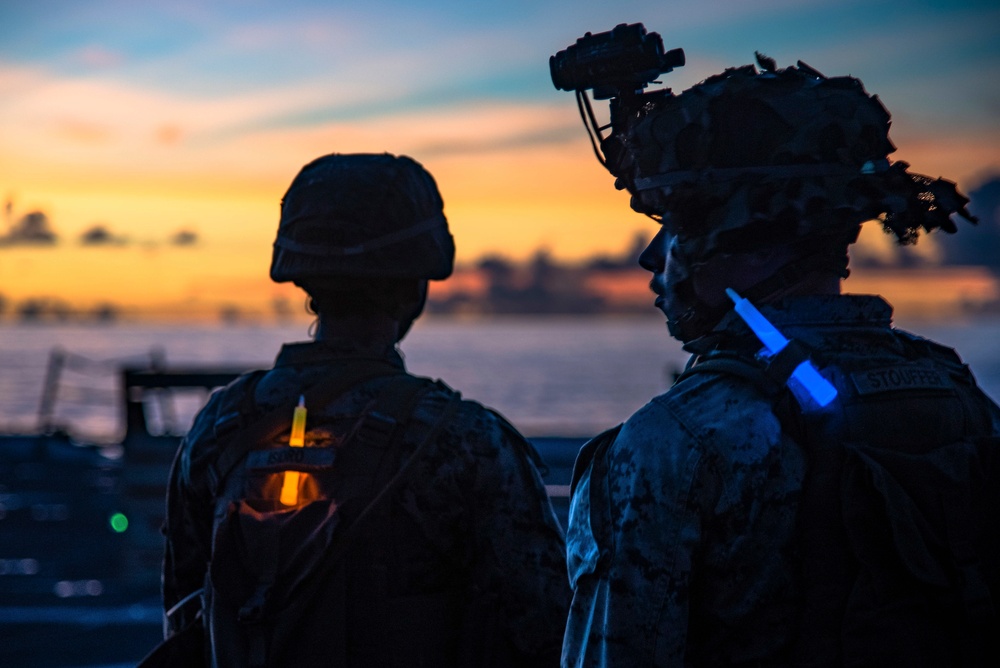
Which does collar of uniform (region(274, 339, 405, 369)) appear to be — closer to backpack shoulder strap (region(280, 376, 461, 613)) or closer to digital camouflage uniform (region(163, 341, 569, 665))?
digital camouflage uniform (region(163, 341, 569, 665))

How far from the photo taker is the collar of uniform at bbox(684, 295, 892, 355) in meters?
2.50

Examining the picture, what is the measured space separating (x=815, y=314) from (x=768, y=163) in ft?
1.17

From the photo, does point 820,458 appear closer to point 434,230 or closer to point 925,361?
point 925,361

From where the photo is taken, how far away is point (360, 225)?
390 cm

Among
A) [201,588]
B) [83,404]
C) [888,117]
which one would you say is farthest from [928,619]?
[83,404]

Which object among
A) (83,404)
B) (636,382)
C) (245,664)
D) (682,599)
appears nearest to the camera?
(682,599)

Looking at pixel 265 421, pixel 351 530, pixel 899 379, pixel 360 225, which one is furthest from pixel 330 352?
pixel 899 379

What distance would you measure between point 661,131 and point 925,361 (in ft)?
2.57

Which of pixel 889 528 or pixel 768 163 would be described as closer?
pixel 889 528

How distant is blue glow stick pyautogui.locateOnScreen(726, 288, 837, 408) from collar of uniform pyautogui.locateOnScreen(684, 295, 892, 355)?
0.19 feet

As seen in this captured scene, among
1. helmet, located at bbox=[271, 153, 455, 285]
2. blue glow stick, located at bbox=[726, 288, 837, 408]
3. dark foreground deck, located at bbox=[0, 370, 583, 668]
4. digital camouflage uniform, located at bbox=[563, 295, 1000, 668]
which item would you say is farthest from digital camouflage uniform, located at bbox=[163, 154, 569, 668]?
dark foreground deck, located at bbox=[0, 370, 583, 668]

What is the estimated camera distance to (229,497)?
3.67 metres

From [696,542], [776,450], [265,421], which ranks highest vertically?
[265,421]

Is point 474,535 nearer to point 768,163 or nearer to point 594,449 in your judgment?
point 594,449
